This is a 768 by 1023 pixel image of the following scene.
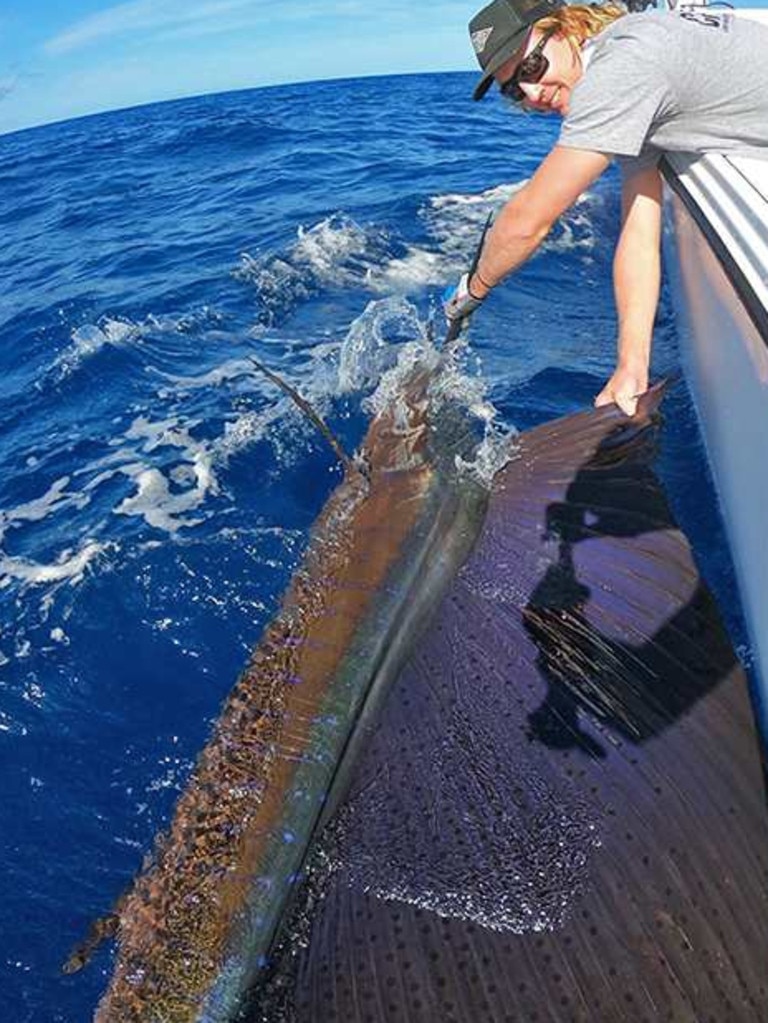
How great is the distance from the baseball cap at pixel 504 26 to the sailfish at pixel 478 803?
A: 1.28m

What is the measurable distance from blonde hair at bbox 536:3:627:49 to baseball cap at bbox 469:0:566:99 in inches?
0.9

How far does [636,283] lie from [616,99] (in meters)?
0.95

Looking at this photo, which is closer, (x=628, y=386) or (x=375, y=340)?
(x=628, y=386)

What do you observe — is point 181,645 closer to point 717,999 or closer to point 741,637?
point 741,637

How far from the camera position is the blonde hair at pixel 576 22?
2465mm

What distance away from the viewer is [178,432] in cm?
487

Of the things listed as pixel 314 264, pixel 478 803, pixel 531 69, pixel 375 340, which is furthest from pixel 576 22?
pixel 314 264

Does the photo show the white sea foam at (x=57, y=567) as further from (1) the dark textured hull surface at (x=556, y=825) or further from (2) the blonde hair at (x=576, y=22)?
(2) the blonde hair at (x=576, y=22)

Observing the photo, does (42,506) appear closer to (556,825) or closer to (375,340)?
(375,340)

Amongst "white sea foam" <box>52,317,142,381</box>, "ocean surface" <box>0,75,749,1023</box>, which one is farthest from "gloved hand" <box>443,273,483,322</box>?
"white sea foam" <box>52,317,142,381</box>

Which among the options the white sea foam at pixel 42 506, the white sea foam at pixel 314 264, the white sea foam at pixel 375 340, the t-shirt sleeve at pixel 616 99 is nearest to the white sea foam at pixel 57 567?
the white sea foam at pixel 42 506

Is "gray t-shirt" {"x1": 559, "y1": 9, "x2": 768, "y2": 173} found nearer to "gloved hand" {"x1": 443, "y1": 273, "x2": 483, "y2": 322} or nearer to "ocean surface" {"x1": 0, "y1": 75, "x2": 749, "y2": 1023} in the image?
"gloved hand" {"x1": 443, "y1": 273, "x2": 483, "y2": 322}

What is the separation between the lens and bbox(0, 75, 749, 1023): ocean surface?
2623 millimetres

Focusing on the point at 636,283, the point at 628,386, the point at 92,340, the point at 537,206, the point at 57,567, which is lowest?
the point at 57,567
